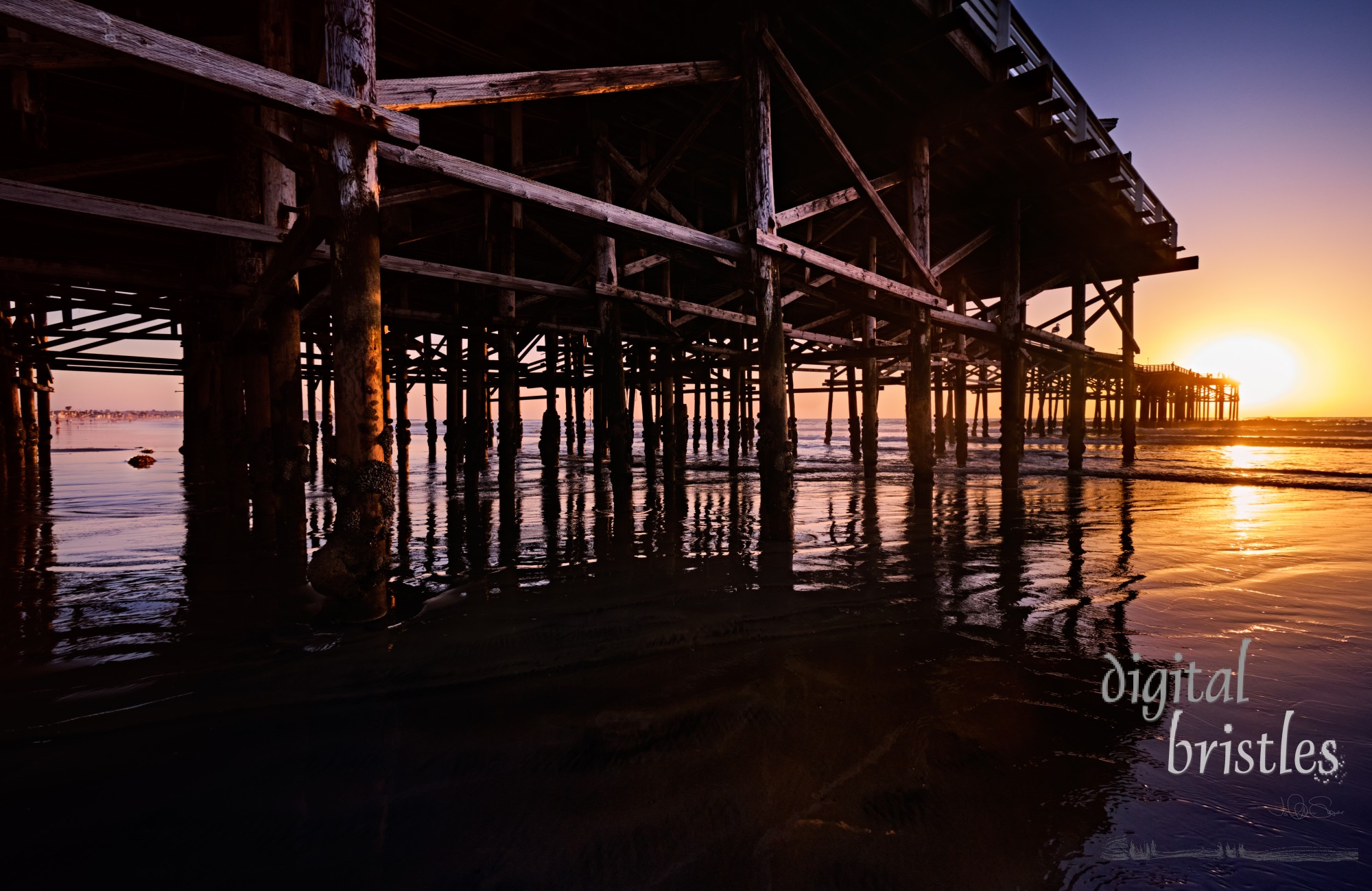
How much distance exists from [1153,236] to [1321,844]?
1294cm

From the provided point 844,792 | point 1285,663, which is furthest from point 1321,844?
point 1285,663

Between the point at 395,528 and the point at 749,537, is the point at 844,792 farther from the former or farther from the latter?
the point at 395,528

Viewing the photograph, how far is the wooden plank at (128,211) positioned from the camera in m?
3.90

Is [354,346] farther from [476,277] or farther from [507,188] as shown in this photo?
[476,277]

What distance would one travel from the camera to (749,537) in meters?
5.66

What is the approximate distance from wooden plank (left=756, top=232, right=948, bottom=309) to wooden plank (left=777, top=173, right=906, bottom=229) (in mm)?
204

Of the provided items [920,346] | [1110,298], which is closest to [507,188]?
[920,346]

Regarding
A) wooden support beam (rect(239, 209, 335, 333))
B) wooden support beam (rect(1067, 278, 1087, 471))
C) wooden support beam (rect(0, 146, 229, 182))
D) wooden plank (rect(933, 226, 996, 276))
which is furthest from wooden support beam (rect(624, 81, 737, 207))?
wooden support beam (rect(1067, 278, 1087, 471))

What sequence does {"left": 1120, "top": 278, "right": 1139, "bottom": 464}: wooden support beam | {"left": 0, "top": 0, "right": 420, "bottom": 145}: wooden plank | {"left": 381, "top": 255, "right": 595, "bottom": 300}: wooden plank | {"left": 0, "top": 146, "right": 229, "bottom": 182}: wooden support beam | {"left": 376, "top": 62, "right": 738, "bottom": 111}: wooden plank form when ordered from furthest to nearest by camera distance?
{"left": 1120, "top": 278, "right": 1139, "bottom": 464}: wooden support beam < {"left": 381, "top": 255, "right": 595, "bottom": 300}: wooden plank < {"left": 0, "top": 146, "right": 229, "bottom": 182}: wooden support beam < {"left": 376, "top": 62, "right": 738, "bottom": 111}: wooden plank < {"left": 0, "top": 0, "right": 420, "bottom": 145}: wooden plank

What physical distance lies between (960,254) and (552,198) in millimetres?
6585

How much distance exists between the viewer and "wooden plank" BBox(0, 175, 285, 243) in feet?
12.8

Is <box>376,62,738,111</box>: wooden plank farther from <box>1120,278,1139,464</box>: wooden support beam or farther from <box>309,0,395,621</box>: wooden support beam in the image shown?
<box>1120,278,1139,464</box>: wooden support beam

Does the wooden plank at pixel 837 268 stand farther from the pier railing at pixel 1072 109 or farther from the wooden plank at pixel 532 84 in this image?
the pier railing at pixel 1072 109

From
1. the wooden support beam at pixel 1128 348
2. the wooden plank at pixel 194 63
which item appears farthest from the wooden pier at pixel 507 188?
the wooden support beam at pixel 1128 348
